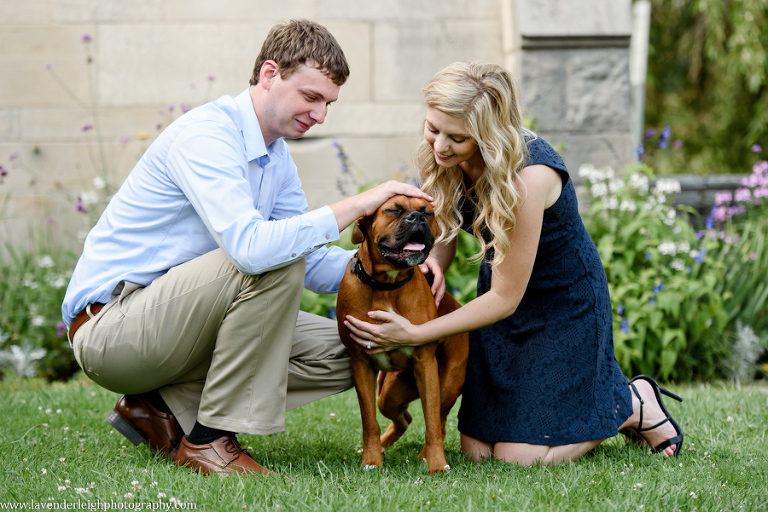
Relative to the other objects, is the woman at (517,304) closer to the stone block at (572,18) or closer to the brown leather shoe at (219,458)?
the brown leather shoe at (219,458)

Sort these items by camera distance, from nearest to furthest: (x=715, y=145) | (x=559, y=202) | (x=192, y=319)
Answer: (x=192, y=319) < (x=559, y=202) < (x=715, y=145)

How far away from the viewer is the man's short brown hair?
3023 mm

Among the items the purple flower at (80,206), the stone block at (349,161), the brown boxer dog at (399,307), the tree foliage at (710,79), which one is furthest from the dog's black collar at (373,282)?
the tree foliage at (710,79)

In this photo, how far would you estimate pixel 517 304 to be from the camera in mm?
3076

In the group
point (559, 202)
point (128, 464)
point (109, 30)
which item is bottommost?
point (128, 464)

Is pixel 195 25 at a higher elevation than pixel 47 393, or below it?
higher

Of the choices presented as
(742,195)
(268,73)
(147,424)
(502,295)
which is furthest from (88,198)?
(742,195)

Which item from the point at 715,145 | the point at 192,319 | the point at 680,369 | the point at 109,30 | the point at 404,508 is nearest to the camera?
the point at 404,508

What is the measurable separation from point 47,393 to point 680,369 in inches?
169

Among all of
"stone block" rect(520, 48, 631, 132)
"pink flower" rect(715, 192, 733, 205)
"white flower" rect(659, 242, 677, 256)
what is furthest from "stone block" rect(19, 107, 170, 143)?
"pink flower" rect(715, 192, 733, 205)

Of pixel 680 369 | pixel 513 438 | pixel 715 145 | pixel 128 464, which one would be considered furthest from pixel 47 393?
pixel 715 145

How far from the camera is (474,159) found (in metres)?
3.19

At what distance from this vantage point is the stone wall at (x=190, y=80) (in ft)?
20.5

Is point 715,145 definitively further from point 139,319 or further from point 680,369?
point 139,319
